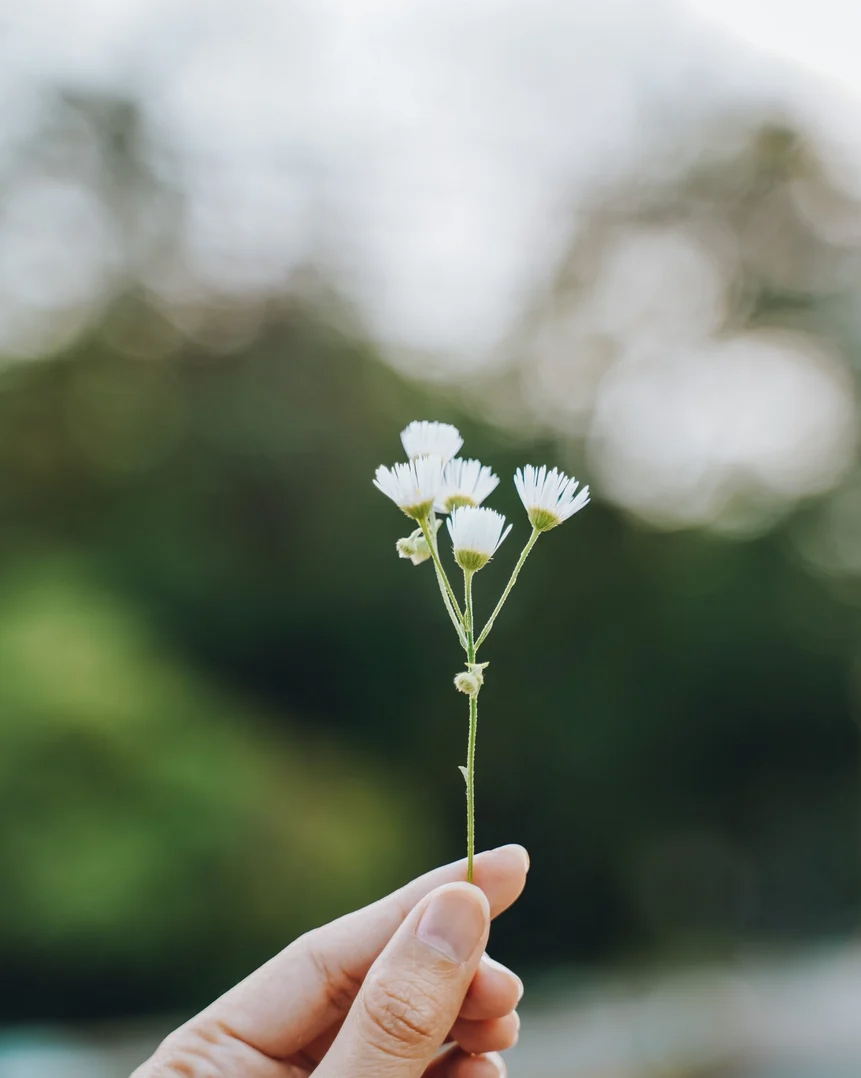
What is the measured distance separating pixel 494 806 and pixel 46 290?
90.2 inches

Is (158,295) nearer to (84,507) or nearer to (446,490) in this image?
(84,507)

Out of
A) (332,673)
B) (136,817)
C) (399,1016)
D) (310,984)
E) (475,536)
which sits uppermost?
(332,673)

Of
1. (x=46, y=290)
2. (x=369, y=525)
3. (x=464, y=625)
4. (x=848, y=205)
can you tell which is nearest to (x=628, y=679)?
(x=369, y=525)

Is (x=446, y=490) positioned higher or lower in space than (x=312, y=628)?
lower

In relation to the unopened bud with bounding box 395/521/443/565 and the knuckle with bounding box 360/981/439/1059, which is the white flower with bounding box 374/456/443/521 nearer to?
the unopened bud with bounding box 395/521/443/565

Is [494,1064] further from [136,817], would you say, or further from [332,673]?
[332,673]

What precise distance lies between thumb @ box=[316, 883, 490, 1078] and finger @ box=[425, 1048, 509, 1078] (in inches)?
13.7

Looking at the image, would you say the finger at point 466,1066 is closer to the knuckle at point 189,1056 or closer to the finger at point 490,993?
the finger at point 490,993

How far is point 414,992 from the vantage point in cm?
82

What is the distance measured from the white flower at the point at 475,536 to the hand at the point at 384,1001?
0.28 m

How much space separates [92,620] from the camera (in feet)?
10.0

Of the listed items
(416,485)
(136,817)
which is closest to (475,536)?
(416,485)

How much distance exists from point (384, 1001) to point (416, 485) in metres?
0.42

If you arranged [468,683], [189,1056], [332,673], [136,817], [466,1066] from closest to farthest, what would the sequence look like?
[468,683], [189,1056], [466,1066], [136,817], [332,673]
